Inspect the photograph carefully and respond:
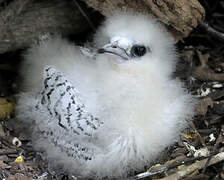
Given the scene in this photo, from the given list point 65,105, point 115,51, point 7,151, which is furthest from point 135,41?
point 7,151

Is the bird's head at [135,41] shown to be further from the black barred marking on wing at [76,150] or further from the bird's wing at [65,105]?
the black barred marking on wing at [76,150]

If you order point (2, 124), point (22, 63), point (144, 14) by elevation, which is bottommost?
point (2, 124)

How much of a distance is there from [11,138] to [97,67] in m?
1.07

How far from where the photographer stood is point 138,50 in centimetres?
370

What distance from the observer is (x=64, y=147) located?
12.1ft

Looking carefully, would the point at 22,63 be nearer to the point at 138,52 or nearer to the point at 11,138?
the point at 11,138

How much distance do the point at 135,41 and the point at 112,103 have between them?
553 millimetres

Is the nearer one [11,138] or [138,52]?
[138,52]

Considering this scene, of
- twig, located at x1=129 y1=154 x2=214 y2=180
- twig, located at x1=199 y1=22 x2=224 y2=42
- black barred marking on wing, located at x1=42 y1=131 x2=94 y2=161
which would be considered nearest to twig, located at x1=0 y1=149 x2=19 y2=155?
black barred marking on wing, located at x1=42 y1=131 x2=94 y2=161

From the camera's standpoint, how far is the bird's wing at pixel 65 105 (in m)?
3.50

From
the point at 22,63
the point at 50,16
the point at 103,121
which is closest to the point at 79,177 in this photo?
the point at 103,121

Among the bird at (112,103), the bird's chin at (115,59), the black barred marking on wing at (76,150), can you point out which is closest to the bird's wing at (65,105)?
the bird at (112,103)

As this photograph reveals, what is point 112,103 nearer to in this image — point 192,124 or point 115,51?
point 115,51

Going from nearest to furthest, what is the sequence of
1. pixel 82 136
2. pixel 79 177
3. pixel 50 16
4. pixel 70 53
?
pixel 82 136 → pixel 79 177 → pixel 70 53 → pixel 50 16
